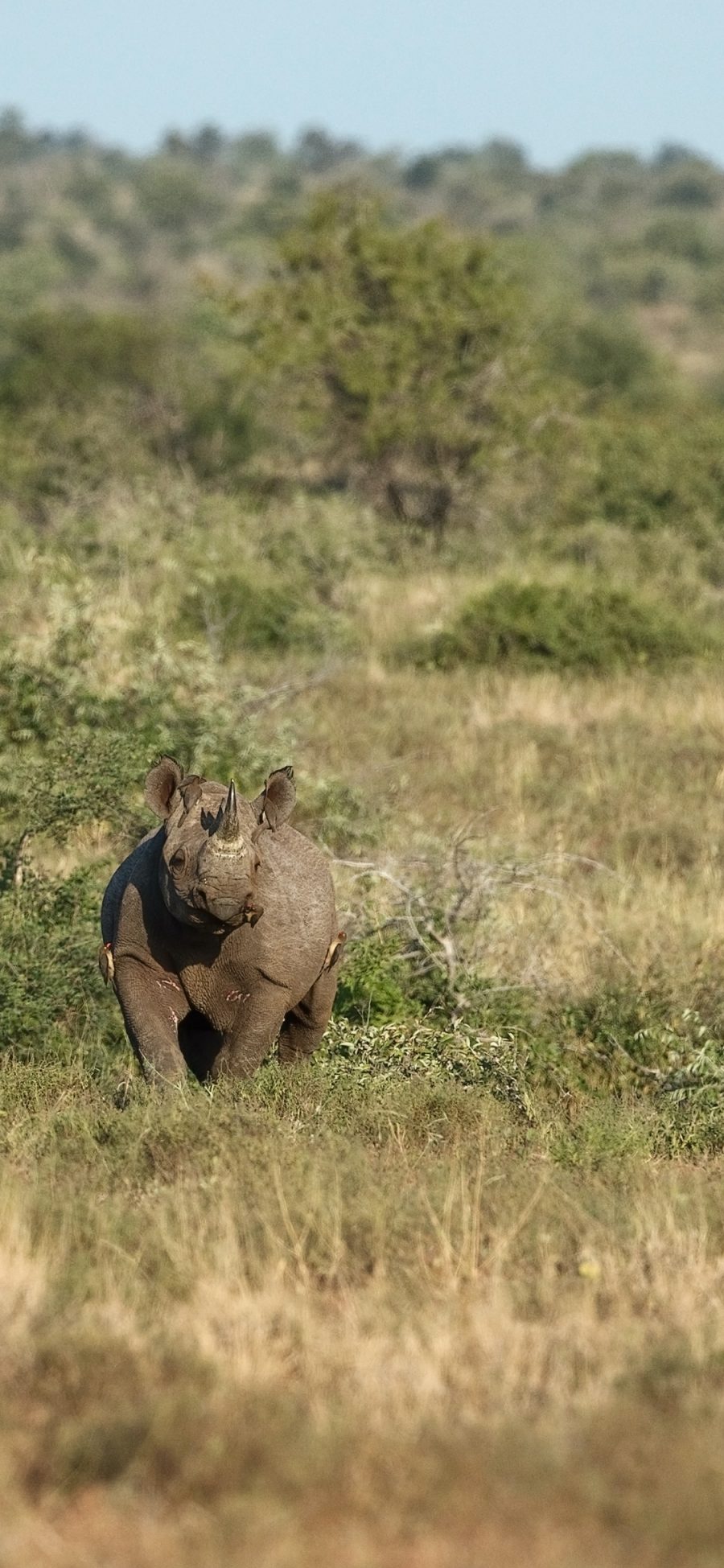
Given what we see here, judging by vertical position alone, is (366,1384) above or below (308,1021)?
above

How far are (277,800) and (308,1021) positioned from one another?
43.1 inches

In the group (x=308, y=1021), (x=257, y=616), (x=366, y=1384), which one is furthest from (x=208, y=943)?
(x=257, y=616)

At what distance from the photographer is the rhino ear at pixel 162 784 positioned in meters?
7.91

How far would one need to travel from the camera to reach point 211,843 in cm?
743

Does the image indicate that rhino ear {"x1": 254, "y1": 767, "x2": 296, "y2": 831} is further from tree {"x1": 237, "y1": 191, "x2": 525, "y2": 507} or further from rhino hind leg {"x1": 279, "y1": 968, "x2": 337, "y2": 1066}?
tree {"x1": 237, "y1": 191, "x2": 525, "y2": 507}

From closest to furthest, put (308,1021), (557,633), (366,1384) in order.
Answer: (366,1384), (308,1021), (557,633)

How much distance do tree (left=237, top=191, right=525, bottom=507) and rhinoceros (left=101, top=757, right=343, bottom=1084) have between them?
18.9m

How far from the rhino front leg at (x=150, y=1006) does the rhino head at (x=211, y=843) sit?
1.16 ft

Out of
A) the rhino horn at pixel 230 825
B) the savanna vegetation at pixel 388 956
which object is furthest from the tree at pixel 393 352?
the rhino horn at pixel 230 825

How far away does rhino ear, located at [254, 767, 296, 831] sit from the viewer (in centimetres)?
803

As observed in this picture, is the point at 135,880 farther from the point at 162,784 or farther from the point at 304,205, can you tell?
the point at 304,205

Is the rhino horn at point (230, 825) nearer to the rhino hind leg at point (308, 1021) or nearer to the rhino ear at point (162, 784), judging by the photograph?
the rhino ear at point (162, 784)

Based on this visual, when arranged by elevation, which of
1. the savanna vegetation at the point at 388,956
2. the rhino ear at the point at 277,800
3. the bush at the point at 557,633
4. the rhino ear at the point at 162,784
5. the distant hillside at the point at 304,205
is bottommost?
the distant hillside at the point at 304,205

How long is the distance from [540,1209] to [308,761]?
8307mm
